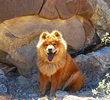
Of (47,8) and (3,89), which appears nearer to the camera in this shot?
(3,89)

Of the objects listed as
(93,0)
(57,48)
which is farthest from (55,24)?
(93,0)

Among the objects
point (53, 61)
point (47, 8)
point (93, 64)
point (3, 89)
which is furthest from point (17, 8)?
point (93, 64)

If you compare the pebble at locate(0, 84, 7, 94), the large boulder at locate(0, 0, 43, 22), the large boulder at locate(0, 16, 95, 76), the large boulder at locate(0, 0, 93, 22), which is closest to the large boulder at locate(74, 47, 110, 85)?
the large boulder at locate(0, 16, 95, 76)

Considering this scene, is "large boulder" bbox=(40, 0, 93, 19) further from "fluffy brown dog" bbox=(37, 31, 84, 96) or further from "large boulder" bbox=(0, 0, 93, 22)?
"fluffy brown dog" bbox=(37, 31, 84, 96)

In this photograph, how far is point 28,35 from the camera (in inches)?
195

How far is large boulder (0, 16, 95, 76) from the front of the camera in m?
4.82

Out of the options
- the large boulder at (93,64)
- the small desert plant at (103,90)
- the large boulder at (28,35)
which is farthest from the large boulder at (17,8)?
the small desert plant at (103,90)

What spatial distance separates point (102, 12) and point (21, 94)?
358cm

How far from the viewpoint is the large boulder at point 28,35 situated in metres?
4.82

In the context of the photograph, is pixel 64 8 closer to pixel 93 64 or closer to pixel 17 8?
pixel 17 8

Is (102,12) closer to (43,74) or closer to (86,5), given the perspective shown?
(86,5)

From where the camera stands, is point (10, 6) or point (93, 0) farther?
point (93, 0)

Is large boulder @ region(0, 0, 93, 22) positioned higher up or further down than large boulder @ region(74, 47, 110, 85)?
higher up

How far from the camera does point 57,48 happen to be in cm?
419
